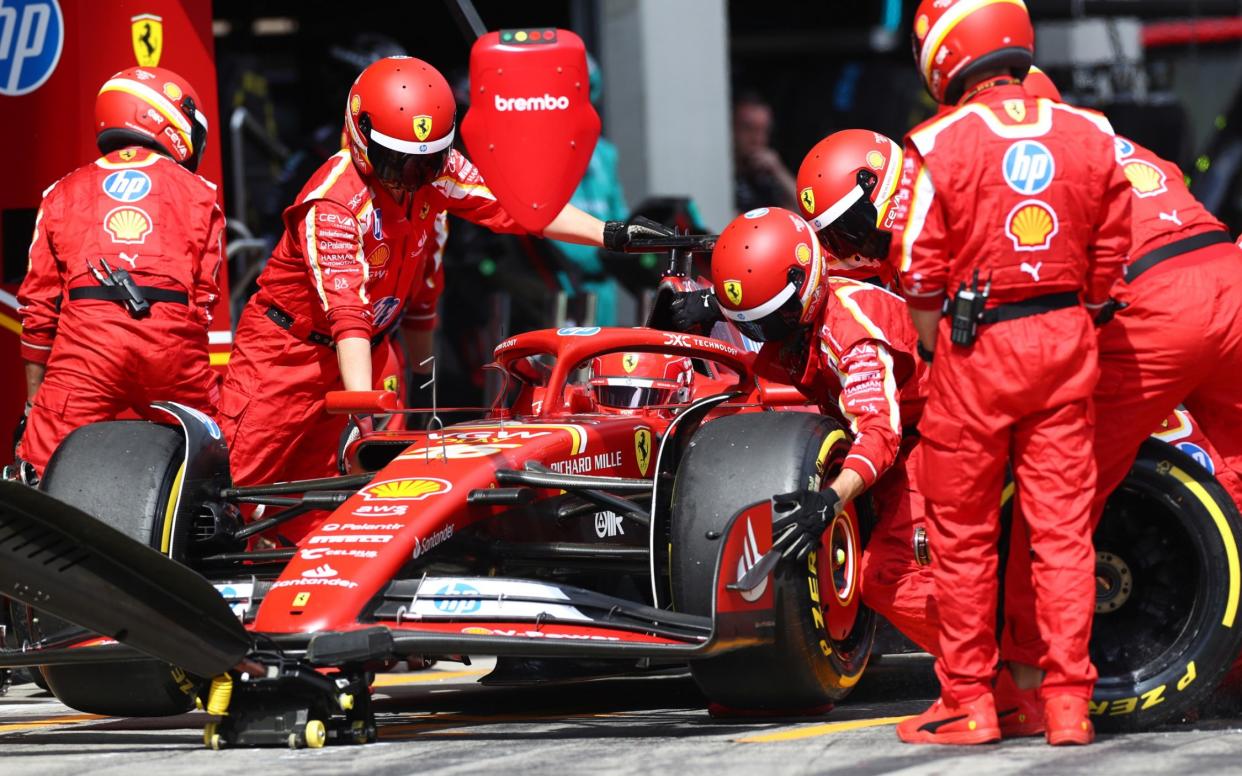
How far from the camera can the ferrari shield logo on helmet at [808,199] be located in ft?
21.2

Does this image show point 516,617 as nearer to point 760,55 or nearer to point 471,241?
point 471,241

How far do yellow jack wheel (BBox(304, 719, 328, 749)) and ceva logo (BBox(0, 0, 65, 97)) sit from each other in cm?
446

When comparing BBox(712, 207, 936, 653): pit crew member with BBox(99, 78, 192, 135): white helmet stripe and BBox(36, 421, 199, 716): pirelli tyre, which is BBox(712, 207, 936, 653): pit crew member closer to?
BBox(36, 421, 199, 716): pirelli tyre

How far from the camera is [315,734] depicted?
525 cm

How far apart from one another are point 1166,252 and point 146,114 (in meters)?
3.81

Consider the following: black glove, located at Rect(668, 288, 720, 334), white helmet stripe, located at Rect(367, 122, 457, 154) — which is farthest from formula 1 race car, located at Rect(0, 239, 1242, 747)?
white helmet stripe, located at Rect(367, 122, 457, 154)

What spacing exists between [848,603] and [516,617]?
110cm

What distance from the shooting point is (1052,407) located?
517cm

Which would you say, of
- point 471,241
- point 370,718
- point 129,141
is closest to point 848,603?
point 370,718

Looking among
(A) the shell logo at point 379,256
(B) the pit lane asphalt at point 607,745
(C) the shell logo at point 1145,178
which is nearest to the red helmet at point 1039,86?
(C) the shell logo at point 1145,178

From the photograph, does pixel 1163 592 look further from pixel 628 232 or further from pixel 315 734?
pixel 628 232

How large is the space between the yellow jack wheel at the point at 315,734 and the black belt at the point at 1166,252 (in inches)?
97.7

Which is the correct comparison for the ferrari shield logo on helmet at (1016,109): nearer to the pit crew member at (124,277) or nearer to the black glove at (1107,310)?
the black glove at (1107,310)

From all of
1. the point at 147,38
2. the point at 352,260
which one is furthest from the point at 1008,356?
the point at 147,38
